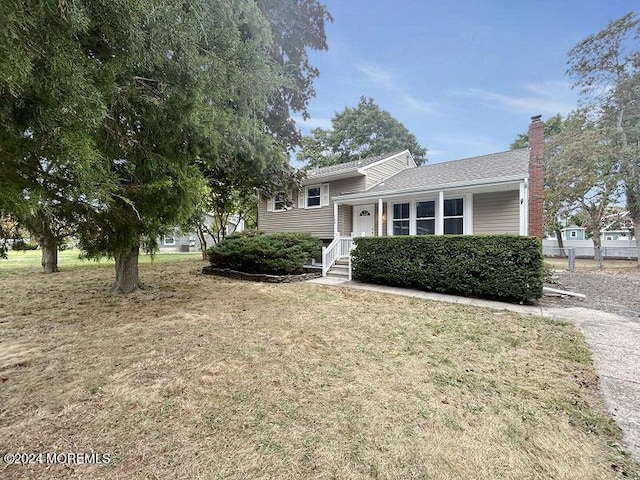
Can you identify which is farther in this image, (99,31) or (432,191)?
(432,191)

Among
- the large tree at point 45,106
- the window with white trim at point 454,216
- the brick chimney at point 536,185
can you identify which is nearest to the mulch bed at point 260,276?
the window with white trim at point 454,216

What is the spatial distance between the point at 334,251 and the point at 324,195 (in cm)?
365

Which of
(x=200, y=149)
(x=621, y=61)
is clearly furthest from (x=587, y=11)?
(x=200, y=149)

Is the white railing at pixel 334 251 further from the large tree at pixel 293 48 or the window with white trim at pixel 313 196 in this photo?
the large tree at pixel 293 48

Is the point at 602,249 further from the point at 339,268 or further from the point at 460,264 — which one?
the point at 339,268

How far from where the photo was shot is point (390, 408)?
7.92ft

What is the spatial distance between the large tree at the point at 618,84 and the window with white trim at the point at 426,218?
37.7ft

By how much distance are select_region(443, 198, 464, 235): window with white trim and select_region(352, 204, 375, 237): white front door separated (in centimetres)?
292

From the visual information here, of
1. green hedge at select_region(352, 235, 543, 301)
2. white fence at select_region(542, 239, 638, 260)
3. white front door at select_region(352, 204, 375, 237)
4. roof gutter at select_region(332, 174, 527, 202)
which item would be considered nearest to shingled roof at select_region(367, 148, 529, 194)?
roof gutter at select_region(332, 174, 527, 202)

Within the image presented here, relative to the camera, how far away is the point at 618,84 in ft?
48.8

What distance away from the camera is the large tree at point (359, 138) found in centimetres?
2797

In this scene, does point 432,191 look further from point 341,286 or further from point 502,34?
point 502,34

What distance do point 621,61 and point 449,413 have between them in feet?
70.7

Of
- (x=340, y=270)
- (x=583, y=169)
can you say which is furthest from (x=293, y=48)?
(x=583, y=169)
